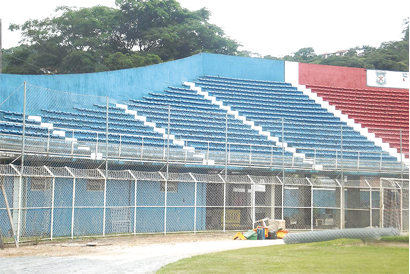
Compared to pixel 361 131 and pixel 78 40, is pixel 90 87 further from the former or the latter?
pixel 78 40

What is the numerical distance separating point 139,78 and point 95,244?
1489 centimetres

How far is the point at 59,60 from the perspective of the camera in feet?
165

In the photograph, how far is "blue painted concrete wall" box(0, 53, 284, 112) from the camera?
23062 mm

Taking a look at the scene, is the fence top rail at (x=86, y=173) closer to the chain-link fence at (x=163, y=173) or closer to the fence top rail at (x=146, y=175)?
the chain-link fence at (x=163, y=173)

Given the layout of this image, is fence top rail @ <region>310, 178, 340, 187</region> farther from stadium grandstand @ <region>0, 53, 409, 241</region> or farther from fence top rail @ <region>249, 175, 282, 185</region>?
fence top rail @ <region>249, 175, 282, 185</region>

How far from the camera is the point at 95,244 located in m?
15.9

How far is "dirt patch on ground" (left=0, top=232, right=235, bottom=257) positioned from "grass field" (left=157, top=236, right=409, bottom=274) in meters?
3.57

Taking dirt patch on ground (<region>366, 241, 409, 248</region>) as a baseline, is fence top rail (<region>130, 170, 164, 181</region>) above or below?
above

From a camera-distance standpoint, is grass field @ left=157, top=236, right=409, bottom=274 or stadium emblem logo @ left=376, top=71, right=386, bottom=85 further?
stadium emblem logo @ left=376, top=71, right=386, bottom=85

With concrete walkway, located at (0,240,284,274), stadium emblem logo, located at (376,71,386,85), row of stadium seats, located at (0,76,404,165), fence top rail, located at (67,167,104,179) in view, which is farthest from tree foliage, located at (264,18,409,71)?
concrete walkway, located at (0,240,284,274)

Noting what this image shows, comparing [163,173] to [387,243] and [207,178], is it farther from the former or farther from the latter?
[387,243]

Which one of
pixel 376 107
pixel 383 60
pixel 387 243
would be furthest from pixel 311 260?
pixel 383 60

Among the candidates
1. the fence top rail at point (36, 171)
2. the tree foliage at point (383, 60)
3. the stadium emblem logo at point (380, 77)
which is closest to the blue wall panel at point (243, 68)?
the stadium emblem logo at point (380, 77)

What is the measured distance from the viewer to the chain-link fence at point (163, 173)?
18.4 metres
